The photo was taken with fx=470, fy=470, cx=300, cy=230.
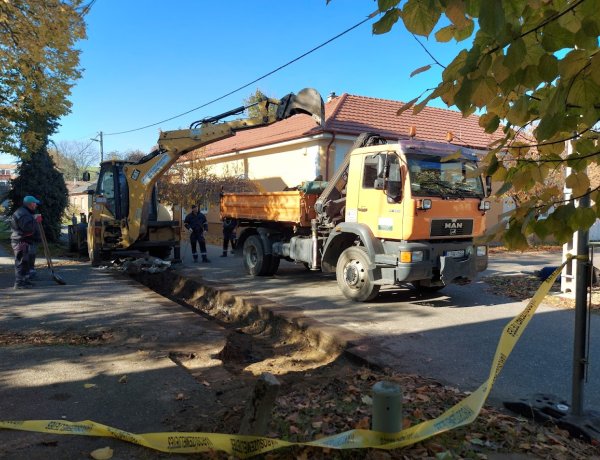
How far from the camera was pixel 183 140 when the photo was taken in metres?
11.3

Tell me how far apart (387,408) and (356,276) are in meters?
5.28

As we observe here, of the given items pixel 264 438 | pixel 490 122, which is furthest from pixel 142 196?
pixel 490 122

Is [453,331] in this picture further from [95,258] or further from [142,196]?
[95,258]

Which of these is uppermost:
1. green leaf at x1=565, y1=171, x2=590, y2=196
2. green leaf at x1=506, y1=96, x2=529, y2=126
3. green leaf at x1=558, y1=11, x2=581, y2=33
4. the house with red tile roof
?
the house with red tile roof

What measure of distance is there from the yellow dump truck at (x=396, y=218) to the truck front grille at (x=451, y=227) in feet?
0.05

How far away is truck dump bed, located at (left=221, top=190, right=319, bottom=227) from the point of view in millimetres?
9492

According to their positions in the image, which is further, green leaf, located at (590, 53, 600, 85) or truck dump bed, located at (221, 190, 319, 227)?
truck dump bed, located at (221, 190, 319, 227)

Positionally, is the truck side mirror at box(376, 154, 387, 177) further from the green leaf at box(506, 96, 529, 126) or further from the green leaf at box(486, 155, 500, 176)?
the green leaf at box(506, 96, 529, 126)

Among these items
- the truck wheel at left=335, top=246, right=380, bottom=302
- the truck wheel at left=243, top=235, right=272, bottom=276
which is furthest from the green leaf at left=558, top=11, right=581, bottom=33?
the truck wheel at left=243, top=235, right=272, bottom=276

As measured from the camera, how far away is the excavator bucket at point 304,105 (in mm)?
9211

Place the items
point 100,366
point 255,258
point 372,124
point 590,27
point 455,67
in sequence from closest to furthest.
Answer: point 590,27
point 455,67
point 100,366
point 255,258
point 372,124

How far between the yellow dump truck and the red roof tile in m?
8.38

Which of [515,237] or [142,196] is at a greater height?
[142,196]

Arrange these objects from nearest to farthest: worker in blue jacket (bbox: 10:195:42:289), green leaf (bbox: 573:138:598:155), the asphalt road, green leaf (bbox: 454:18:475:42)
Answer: green leaf (bbox: 454:18:475:42), green leaf (bbox: 573:138:598:155), the asphalt road, worker in blue jacket (bbox: 10:195:42:289)
